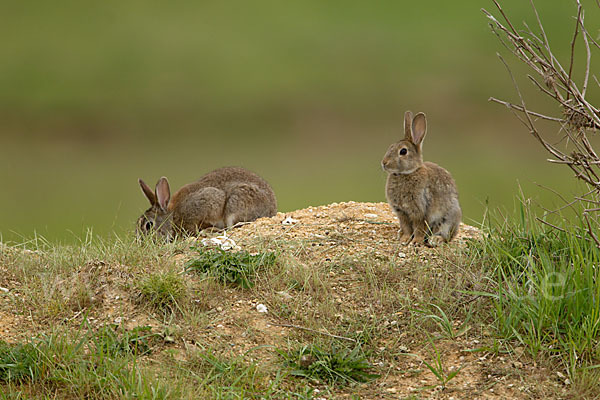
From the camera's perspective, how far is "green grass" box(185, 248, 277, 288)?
6.03 metres

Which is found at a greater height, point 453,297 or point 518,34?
point 518,34

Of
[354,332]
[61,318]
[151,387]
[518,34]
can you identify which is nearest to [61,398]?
[151,387]

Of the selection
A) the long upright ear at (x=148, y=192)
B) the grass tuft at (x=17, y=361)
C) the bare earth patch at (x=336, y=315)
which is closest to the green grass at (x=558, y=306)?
the bare earth patch at (x=336, y=315)

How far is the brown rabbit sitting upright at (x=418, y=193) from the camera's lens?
24.0ft

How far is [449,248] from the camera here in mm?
6727

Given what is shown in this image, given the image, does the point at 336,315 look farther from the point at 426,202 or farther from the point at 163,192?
the point at 163,192

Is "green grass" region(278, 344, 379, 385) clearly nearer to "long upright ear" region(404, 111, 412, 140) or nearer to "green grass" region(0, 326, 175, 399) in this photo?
"green grass" region(0, 326, 175, 399)

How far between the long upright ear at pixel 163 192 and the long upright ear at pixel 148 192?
7 cm

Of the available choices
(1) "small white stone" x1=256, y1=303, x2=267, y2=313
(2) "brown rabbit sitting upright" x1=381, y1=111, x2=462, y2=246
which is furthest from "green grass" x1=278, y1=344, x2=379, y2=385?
(2) "brown rabbit sitting upright" x1=381, y1=111, x2=462, y2=246

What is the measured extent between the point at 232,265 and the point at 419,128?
2.64 m

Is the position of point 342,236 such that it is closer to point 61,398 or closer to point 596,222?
point 596,222

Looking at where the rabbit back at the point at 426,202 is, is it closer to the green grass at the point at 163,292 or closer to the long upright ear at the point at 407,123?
the long upright ear at the point at 407,123

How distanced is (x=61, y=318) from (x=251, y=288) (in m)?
1.55

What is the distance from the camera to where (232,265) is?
6.12 meters
